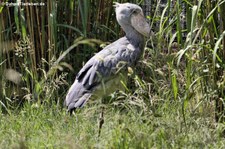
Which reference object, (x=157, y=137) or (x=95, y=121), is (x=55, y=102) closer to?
(x=95, y=121)

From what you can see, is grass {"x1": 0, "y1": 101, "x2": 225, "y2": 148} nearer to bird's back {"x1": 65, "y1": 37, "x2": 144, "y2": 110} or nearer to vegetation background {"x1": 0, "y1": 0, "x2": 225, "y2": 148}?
vegetation background {"x1": 0, "y1": 0, "x2": 225, "y2": 148}

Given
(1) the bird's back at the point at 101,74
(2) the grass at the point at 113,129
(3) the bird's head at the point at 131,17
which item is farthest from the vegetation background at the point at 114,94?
(3) the bird's head at the point at 131,17

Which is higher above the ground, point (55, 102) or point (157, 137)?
point (157, 137)

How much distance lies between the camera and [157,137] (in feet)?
10.9

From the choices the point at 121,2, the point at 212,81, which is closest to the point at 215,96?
the point at 212,81

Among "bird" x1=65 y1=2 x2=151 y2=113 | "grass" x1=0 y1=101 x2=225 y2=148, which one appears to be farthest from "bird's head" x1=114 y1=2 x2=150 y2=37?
"grass" x1=0 y1=101 x2=225 y2=148

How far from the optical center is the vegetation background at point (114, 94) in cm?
338

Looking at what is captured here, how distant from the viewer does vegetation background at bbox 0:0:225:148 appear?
3.38 meters

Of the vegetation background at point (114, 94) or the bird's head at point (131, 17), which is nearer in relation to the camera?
the vegetation background at point (114, 94)

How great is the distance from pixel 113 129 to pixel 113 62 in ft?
4.88

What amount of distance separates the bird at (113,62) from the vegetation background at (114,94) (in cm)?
12

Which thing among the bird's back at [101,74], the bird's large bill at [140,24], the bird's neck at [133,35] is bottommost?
the bird's back at [101,74]

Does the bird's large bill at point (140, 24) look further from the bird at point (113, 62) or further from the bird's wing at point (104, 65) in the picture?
the bird's wing at point (104, 65)

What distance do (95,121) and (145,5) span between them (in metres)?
2.02
